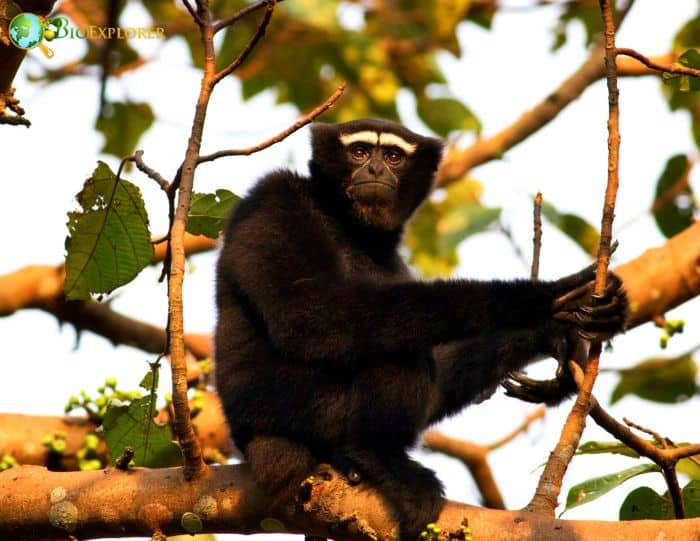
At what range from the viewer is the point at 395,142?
8.10m

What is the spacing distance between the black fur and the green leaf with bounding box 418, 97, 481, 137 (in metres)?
4.65

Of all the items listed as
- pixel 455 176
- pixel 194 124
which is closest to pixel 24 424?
pixel 194 124

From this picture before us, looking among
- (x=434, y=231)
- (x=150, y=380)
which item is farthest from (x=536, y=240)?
(x=434, y=231)

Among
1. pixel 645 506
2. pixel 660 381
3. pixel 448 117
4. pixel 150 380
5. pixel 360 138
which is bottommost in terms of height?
pixel 645 506

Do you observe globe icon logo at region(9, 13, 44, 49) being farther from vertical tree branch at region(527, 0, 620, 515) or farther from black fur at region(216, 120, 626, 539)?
vertical tree branch at region(527, 0, 620, 515)

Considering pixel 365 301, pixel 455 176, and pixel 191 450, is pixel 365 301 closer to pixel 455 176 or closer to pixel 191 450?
pixel 191 450

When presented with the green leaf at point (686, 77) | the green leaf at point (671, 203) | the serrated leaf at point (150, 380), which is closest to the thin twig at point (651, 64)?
the green leaf at point (686, 77)

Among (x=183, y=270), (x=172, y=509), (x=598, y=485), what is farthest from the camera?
(x=598, y=485)

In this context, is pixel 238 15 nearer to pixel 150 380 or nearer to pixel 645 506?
pixel 150 380

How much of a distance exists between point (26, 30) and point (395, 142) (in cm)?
378

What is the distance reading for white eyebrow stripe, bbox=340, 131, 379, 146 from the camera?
796 cm

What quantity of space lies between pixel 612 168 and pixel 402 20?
307 inches

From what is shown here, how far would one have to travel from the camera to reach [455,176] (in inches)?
420

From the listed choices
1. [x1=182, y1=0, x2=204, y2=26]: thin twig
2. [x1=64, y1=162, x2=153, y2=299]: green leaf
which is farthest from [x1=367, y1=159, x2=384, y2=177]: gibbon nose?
[x1=182, y1=0, x2=204, y2=26]: thin twig
